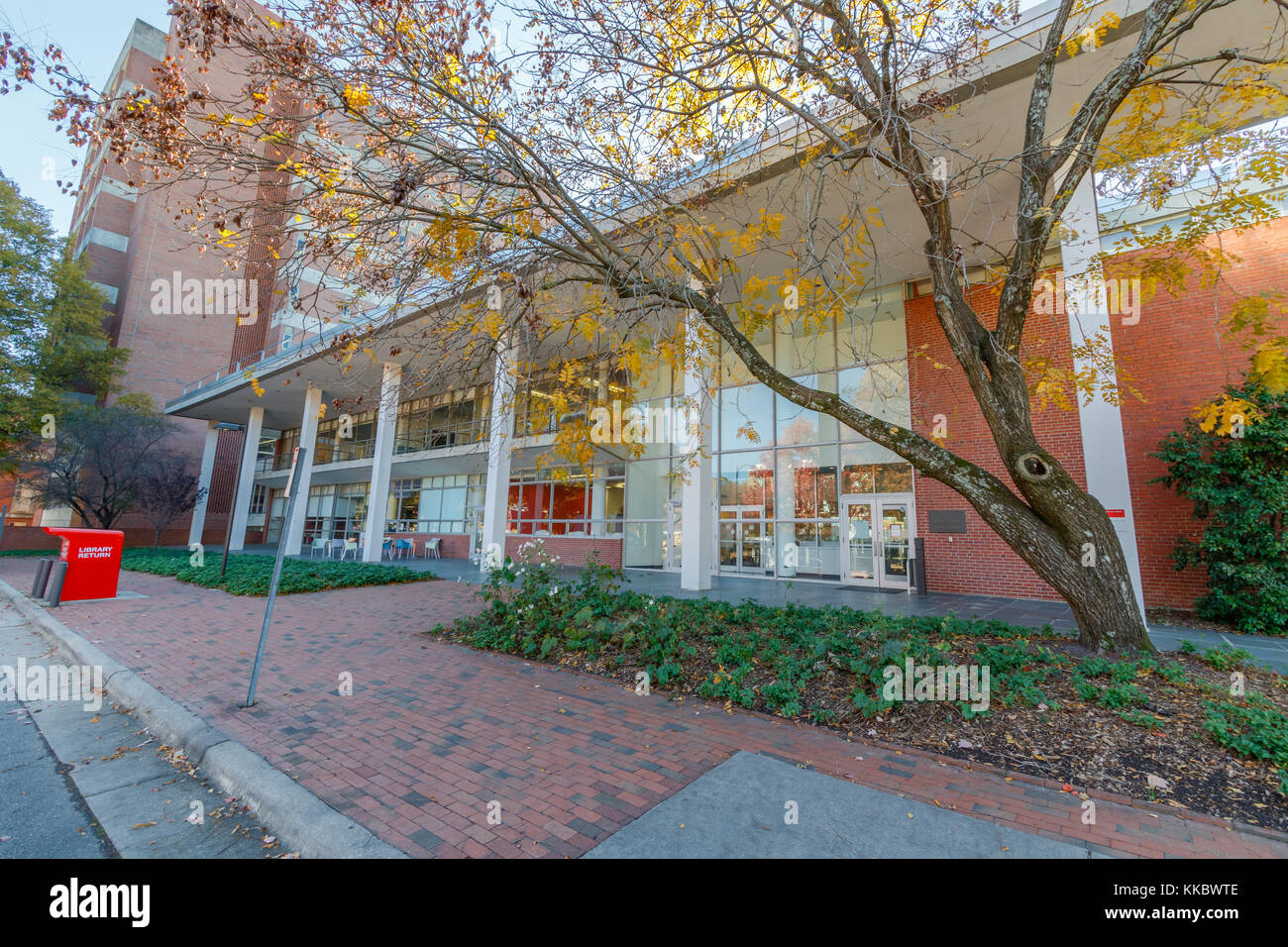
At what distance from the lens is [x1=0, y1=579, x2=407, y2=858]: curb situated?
2.54 meters

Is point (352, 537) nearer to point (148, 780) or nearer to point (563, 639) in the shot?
point (563, 639)

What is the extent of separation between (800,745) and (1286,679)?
4956 mm

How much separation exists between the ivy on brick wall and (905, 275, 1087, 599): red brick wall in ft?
6.26

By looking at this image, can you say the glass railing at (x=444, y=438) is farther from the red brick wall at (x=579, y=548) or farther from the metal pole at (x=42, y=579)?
the metal pole at (x=42, y=579)

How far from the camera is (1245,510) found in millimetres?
8328

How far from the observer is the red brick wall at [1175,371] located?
947 centimetres

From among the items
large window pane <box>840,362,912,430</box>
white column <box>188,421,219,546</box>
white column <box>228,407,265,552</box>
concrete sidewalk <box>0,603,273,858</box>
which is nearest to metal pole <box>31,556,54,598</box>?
concrete sidewalk <box>0,603,273,858</box>

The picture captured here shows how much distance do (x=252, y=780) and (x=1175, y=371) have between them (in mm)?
14585

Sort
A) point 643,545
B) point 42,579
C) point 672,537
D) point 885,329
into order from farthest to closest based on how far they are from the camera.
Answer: point 643,545, point 672,537, point 885,329, point 42,579

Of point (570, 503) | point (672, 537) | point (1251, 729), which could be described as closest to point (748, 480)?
point (672, 537)

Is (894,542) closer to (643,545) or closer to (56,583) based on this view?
(643,545)

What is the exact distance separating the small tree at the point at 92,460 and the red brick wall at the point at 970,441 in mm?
28691

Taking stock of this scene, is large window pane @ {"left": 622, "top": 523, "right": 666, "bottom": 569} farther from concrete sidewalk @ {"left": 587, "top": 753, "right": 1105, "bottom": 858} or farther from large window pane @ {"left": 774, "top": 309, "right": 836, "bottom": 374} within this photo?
concrete sidewalk @ {"left": 587, "top": 753, "right": 1105, "bottom": 858}

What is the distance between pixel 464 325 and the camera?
564 centimetres
